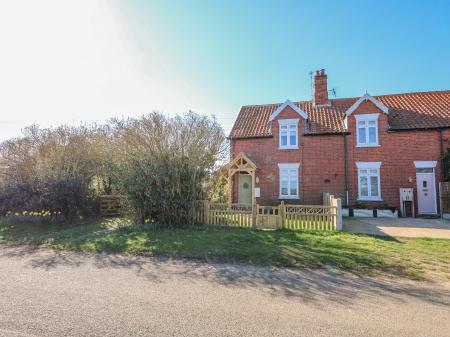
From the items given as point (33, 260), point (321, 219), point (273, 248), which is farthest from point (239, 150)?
point (33, 260)

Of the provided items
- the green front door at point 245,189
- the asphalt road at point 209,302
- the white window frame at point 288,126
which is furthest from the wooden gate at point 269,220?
the white window frame at point 288,126

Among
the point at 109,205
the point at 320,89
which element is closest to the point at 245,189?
the point at 109,205

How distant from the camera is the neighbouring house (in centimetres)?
1573

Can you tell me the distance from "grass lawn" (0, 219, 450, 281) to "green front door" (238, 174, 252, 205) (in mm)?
7911

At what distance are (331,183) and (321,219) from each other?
24.6ft

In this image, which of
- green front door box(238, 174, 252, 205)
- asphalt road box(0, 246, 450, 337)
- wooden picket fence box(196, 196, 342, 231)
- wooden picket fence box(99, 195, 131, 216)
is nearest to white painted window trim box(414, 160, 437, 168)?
wooden picket fence box(196, 196, 342, 231)

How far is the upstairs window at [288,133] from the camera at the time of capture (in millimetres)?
17859

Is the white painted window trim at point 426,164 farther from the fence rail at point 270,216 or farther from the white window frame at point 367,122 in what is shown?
the fence rail at point 270,216

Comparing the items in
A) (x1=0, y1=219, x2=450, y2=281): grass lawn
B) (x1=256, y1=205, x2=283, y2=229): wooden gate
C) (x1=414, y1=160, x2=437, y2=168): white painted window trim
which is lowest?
(x1=0, y1=219, x2=450, y2=281): grass lawn

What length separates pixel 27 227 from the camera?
37.9ft

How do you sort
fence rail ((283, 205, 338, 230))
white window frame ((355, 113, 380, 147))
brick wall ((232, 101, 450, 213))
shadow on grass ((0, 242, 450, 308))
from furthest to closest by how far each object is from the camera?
white window frame ((355, 113, 380, 147)), brick wall ((232, 101, 450, 213)), fence rail ((283, 205, 338, 230)), shadow on grass ((0, 242, 450, 308))

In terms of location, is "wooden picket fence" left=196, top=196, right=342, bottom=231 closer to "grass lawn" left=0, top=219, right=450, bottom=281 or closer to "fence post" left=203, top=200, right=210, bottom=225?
"fence post" left=203, top=200, right=210, bottom=225

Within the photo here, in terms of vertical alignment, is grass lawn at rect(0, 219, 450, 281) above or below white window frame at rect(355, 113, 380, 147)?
below

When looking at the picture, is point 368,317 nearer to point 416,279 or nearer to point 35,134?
point 416,279
